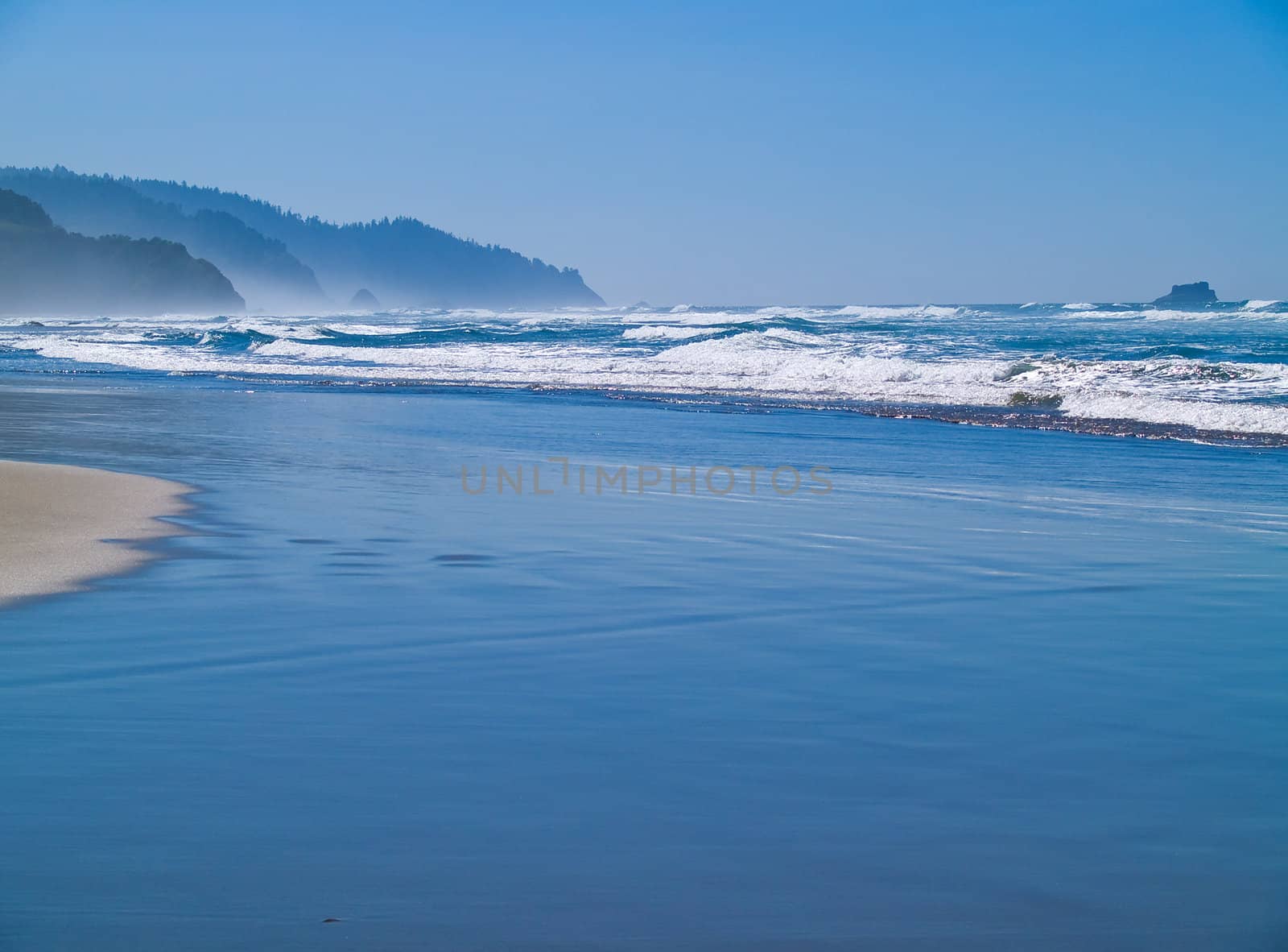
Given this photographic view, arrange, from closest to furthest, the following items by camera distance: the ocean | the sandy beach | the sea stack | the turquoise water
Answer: the ocean → the sandy beach → the turquoise water → the sea stack

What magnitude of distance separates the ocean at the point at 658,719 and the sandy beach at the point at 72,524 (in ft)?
0.87

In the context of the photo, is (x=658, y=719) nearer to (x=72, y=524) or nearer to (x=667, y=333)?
(x=72, y=524)

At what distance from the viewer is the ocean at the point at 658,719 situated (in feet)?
8.59

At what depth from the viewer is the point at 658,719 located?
3766mm

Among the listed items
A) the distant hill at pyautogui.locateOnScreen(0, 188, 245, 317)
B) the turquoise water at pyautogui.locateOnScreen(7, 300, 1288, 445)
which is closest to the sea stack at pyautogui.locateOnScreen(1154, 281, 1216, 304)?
the turquoise water at pyautogui.locateOnScreen(7, 300, 1288, 445)

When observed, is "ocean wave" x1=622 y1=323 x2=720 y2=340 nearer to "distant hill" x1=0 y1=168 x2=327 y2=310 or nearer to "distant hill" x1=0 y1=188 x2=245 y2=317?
"distant hill" x1=0 y1=188 x2=245 y2=317

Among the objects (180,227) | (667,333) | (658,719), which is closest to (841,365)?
(667,333)

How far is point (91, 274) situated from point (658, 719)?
13461 cm

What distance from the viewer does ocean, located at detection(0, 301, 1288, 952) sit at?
2.62 m

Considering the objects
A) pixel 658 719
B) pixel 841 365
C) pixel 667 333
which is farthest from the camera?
pixel 667 333

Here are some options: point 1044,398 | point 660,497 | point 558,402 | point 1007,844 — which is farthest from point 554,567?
point 1044,398

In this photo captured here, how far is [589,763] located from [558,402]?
15.6 meters

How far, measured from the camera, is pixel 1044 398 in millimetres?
18734

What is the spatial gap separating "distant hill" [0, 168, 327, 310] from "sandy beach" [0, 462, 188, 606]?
611 ft
